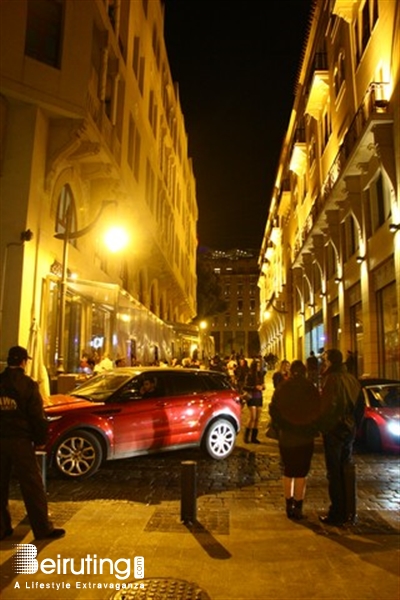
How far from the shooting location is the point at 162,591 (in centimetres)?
408

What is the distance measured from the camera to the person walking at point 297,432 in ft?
19.9

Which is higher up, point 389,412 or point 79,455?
point 389,412

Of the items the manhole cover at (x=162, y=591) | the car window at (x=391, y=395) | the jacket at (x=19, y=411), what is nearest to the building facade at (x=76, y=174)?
the jacket at (x=19, y=411)

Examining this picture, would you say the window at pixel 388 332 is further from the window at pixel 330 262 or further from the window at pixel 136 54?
the window at pixel 136 54

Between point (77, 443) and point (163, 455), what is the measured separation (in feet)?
8.14

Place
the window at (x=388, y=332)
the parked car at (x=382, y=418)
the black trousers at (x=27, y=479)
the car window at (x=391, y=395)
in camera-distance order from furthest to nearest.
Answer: the window at (x=388, y=332)
the car window at (x=391, y=395)
the parked car at (x=382, y=418)
the black trousers at (x=27, y=479)

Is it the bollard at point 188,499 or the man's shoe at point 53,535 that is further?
the bollard at point 188,499

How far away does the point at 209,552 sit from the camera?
4914 millimetres

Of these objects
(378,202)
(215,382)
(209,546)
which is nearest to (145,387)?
(215,382)

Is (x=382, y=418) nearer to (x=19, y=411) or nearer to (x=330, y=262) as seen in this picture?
Result: (x=19, y=411)

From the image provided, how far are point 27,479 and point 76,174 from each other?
13071mm

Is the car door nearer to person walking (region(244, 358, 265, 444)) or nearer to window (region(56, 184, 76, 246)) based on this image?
person walking (region(244, 358, 265, 444))

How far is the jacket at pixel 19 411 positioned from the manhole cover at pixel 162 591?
1755mm

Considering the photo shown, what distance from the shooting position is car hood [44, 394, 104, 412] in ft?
27.1
